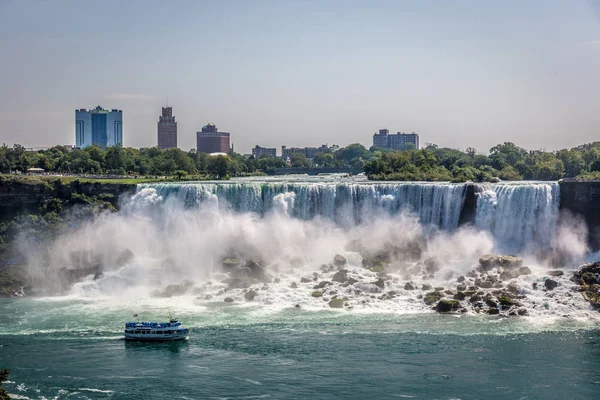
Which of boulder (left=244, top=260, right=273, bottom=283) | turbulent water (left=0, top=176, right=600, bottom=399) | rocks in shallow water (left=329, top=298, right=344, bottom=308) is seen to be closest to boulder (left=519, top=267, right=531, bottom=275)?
turbulent water (left=0, top=176, right=600, bottom=399)

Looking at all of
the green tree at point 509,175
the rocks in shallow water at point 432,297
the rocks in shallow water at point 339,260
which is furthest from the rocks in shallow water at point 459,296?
the green tree at point 509,175

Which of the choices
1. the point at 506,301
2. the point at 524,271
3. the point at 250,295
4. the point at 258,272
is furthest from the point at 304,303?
the point at 524,271

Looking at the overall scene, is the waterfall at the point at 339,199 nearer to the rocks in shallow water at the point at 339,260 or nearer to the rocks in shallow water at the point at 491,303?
the rocks in shallow water at the point at 339,260

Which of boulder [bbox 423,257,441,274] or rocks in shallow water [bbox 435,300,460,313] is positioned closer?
rocks in shallow water [bbox 435,300,460,313]

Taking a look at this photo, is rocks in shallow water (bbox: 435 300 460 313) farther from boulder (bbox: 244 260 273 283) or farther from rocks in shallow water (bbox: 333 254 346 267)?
boulder (bbox: 244 260 273 283)

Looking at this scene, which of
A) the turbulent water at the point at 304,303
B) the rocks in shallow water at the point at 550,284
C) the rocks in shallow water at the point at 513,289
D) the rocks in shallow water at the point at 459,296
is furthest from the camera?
the rocks in shallow water at the point at 550,284

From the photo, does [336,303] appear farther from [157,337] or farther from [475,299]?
[157,337]

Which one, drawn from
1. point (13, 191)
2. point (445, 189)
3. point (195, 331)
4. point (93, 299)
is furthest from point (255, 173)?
point (195, 331)
